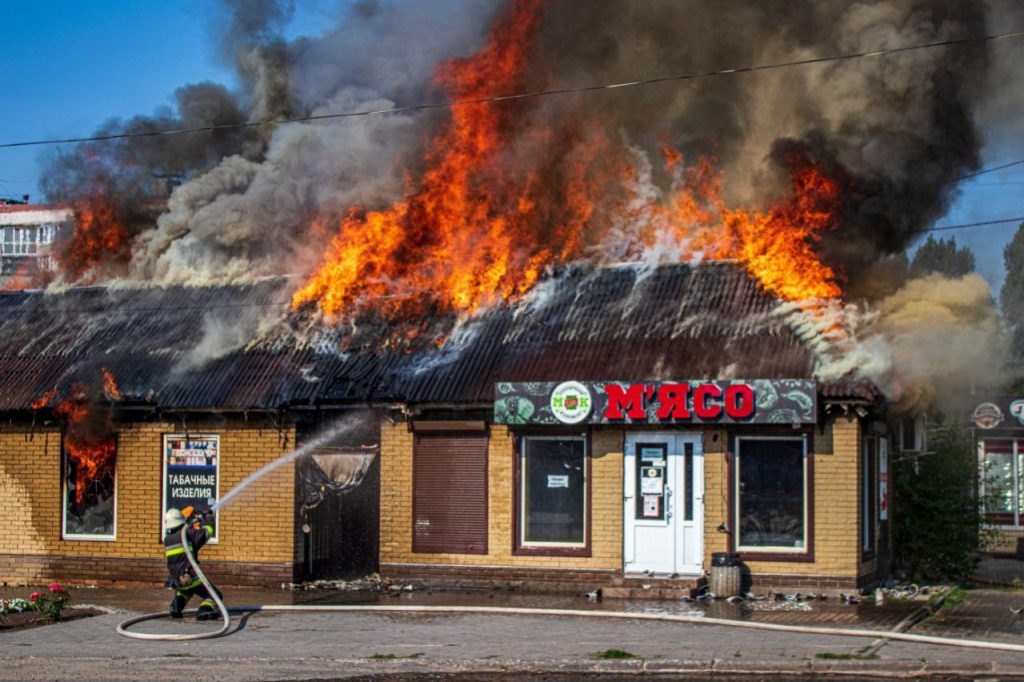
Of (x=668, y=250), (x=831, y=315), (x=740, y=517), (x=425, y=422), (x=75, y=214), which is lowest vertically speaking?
(x=740, y=517)

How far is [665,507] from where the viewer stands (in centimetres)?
1733

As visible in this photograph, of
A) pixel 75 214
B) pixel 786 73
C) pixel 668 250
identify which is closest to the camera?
pixel 668 250

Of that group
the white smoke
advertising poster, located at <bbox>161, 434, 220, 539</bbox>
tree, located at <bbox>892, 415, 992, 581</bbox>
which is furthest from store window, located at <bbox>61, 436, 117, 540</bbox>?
tree, located at <bbox>892, 415, 992, 581</bbox>

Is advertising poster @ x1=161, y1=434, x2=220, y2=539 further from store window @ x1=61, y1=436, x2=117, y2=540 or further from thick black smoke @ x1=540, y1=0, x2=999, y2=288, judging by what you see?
thick black smoke @ x1=540, y1=0, x2=999, y2=288

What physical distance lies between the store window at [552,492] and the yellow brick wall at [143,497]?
3461 millimetres

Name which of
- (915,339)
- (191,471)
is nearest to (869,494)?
(915,339)

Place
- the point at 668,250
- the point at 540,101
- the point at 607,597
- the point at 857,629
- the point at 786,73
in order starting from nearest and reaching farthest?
the point at 857,629 < the point at 607,597 < the point at 668,250 < the point at 786,73 < the point at 540,101

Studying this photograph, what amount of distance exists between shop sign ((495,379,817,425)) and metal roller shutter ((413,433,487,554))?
0.96 meters

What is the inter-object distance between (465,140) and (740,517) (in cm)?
951

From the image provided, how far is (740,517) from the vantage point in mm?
17062

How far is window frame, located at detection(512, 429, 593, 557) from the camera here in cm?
1758

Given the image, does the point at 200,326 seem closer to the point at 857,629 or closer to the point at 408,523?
the point at 408,523

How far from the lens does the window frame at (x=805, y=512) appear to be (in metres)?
16.7

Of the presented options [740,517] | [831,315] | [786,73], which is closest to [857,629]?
[740,517]
